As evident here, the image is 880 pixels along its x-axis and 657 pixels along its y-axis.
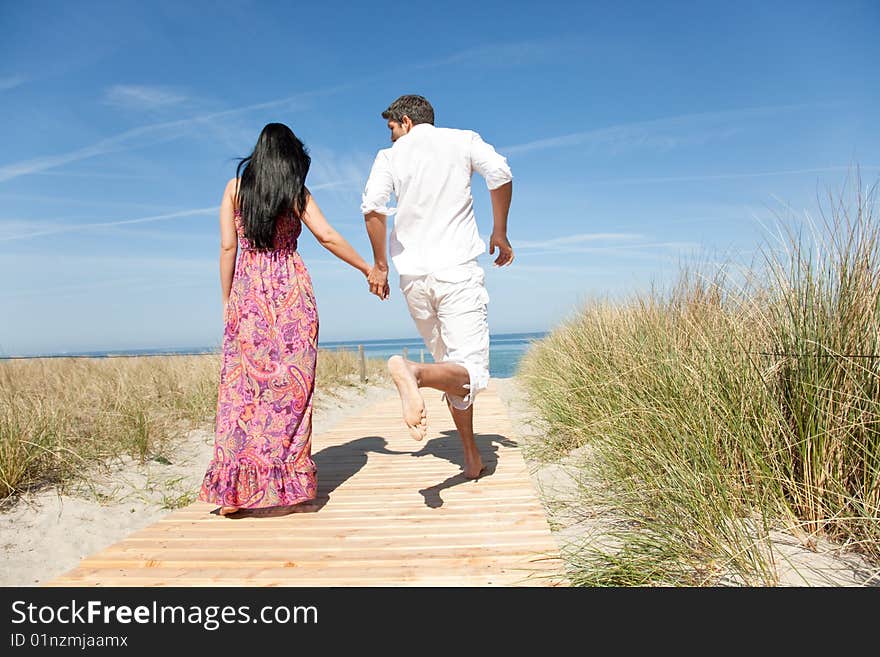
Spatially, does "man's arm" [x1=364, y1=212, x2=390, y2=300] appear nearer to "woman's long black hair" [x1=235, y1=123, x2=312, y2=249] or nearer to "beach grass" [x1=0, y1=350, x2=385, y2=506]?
"woman's long black hair" [x1=235, y1=123, x2=312, y2=249]

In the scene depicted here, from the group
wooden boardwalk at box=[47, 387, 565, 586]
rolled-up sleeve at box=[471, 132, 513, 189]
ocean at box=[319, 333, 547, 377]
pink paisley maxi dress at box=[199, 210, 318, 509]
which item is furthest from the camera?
ocean at box=[319, 333, 547, 377]

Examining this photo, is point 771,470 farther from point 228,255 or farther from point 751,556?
point 228,255

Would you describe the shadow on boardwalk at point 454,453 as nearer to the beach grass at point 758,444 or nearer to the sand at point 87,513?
the beach grass at point 758,444

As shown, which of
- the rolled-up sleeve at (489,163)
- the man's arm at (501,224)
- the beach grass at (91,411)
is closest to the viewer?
the rolled-up sleeve at (489,163)

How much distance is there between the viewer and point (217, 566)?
2.33 metres

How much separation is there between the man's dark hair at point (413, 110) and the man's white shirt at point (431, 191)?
0.07 m

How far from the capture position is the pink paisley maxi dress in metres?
3.03

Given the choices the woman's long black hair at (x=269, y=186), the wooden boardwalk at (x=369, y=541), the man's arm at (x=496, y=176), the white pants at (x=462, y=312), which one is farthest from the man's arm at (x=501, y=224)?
the wooden boardwalk at (x=369, y=541)

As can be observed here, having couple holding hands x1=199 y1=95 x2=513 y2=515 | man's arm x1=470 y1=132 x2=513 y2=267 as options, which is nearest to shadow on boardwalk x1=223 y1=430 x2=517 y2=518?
couple holding hands x1=199 y1=95 x2=513 y2=515

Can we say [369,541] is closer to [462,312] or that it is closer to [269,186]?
[462,312]

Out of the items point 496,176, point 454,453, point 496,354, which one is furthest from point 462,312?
point 496,354

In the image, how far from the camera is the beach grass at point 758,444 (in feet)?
7.27

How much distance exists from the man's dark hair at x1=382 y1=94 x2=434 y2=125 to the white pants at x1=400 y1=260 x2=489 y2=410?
828 mm
